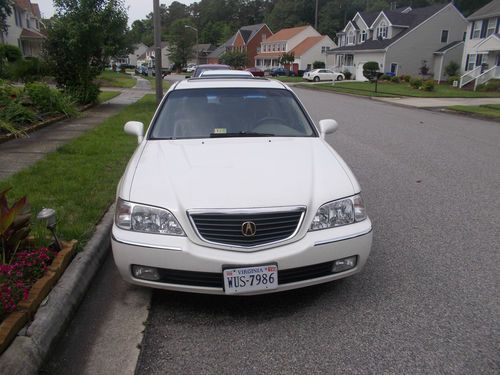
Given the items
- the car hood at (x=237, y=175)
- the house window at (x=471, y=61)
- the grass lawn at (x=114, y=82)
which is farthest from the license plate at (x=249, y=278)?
the house window at (x=471, y=61)

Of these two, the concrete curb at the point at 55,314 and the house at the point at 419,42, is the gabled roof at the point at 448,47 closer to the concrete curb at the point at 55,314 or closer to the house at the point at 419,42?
the house at the point at 419,42

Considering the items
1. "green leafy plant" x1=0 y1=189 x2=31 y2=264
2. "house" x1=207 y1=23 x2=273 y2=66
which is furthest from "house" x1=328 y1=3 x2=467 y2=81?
"green leafy plant" x1=0 y1=189 x2=31 y2=264

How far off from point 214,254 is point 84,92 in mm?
14173

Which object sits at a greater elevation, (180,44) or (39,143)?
(180,44)

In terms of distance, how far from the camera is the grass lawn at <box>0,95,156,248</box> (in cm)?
461

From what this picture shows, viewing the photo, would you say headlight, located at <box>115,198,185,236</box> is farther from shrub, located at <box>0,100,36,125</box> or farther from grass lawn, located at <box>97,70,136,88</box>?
grass lawn, located at <box>97,70,136,88</box>

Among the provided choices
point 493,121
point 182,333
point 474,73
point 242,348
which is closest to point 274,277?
point 242,348

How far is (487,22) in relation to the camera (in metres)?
36.9

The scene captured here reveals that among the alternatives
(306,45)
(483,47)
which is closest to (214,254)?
(483,47)

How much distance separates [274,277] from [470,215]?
3445mm

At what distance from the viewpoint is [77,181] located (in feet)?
19.6

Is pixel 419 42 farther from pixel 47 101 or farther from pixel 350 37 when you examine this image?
pixel 47 101

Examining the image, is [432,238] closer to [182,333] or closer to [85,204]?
[182,333]

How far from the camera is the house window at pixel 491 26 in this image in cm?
3597
